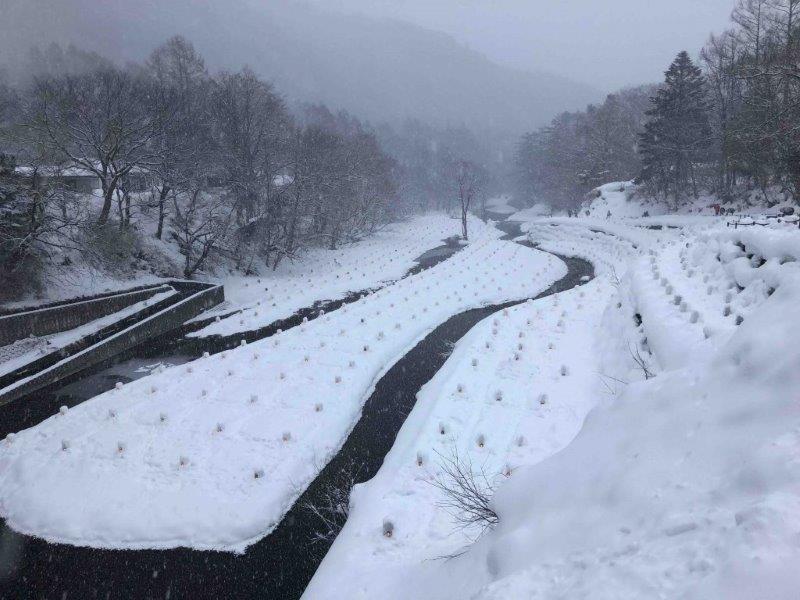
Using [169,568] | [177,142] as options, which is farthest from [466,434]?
[177,142]

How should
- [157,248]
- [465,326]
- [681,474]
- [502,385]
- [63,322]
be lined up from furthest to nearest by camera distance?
[157,248], [465,326], [63,322], [502,385], [681,474]

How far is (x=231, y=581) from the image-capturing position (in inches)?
244

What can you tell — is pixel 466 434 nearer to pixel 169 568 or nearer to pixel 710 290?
Result: pixel 169 568

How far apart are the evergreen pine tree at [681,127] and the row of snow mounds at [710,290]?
82.4 feet

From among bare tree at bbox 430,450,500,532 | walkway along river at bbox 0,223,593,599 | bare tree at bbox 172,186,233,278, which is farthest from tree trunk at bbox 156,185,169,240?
bare tree at bbox 430,450,500,532

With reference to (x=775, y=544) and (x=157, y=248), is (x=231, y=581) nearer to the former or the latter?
(x=775, y=544)

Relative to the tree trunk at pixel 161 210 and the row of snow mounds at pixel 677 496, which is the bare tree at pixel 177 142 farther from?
the row of snow mounds at pixel 677 496

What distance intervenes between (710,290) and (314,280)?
20.4 meters

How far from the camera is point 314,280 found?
2598 centimetres

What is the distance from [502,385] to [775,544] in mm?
8545

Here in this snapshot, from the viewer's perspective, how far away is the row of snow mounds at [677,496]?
2.25 metres

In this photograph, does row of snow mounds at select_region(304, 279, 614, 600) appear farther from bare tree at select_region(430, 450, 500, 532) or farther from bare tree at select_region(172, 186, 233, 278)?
bare tree at select_region(172, 186, 233, 278)

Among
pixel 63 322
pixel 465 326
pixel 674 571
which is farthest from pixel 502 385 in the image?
pixel 63 322

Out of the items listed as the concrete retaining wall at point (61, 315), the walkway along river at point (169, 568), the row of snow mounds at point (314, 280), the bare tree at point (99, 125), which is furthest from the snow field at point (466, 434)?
the bare tree at point (99, 125)
